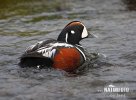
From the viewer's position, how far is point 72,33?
10539 millimetres

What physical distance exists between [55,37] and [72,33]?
8.88 feet

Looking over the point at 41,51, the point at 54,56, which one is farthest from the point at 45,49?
the point at 54,56

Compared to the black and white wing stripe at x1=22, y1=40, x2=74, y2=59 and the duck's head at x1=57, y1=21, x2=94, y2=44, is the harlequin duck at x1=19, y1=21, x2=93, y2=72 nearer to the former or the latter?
the black and white wing stripe at x1=22, y1=40, x2=74, y2=59

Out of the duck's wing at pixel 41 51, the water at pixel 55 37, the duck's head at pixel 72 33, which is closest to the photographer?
the water at pixel 55 37

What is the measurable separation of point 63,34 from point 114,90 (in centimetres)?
260

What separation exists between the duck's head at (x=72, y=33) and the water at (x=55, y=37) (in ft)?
2.66

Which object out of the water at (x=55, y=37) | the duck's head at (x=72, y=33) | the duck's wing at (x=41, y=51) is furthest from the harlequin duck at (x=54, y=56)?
the duck's head at (x=72, y=33)

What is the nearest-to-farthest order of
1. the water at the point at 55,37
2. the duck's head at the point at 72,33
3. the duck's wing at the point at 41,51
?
the water at the point at 55,37 → the duck's wing at the point at 41,51 → the duck's head at the point at 72,33

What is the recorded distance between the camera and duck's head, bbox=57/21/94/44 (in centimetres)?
1040

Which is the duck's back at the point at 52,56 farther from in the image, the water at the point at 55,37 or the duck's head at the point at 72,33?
the duck's head at the point at 72,33

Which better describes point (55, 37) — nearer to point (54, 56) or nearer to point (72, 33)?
point (72, 33)

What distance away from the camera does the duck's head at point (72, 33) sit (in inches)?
409

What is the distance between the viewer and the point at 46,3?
1848 cm

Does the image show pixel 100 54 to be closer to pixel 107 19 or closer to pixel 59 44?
pixel 59 44
